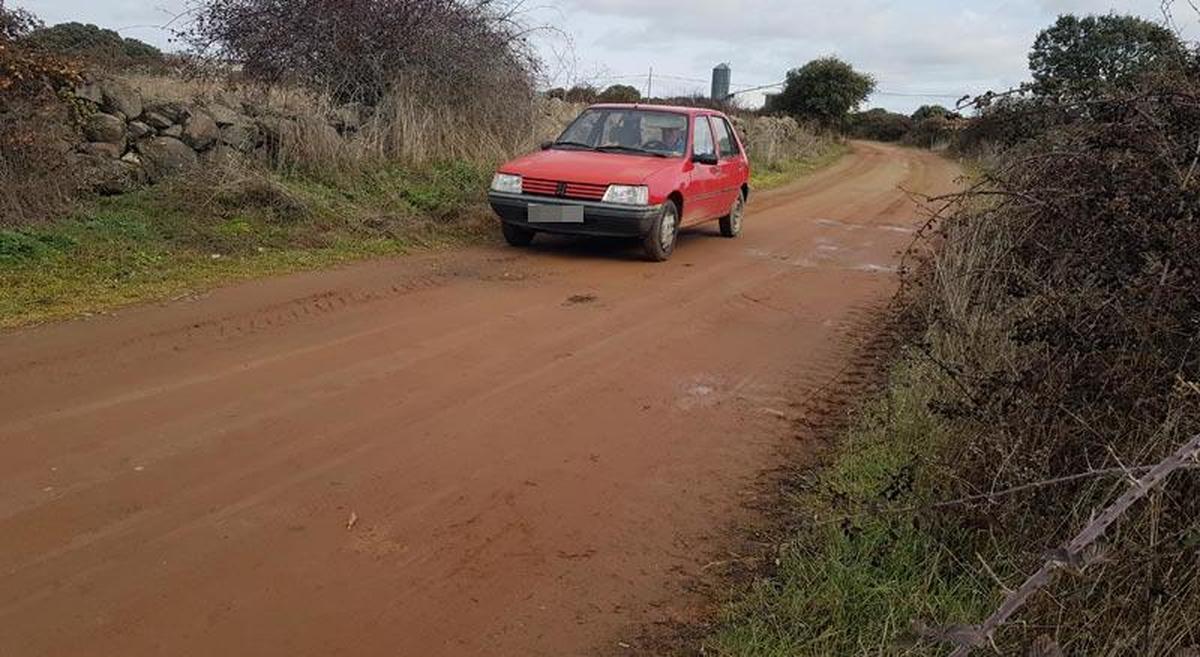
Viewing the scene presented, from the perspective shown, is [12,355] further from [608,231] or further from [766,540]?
[608,231]

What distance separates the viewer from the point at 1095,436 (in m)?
A: 3.19

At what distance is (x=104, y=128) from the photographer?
30.8 ft

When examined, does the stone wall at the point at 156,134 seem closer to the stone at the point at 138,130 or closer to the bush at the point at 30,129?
the stone at the point at 138,130

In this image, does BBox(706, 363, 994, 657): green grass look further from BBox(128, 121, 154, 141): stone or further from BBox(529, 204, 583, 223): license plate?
BBox(128, 121, 154, 141): stone

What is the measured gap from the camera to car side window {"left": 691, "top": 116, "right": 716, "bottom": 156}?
10531 mm

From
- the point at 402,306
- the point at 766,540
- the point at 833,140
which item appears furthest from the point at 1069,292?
the point at 833,140

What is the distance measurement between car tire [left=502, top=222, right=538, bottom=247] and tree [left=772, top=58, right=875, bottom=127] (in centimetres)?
3619

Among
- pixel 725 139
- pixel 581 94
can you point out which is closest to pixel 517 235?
pixel 725 139

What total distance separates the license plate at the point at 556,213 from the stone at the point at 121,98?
437 centimetres

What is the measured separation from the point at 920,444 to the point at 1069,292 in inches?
38.1

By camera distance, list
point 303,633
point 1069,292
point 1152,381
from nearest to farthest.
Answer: point 303,633, point 1152,381, point 1069,292

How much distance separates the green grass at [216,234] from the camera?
6980 mm

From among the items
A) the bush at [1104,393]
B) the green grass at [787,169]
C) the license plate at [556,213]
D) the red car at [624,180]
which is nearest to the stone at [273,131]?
the red car at [624,180]

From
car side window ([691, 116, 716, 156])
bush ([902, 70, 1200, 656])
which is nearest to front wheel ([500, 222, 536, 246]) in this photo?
car side window ([691, 116, 716, 156])
